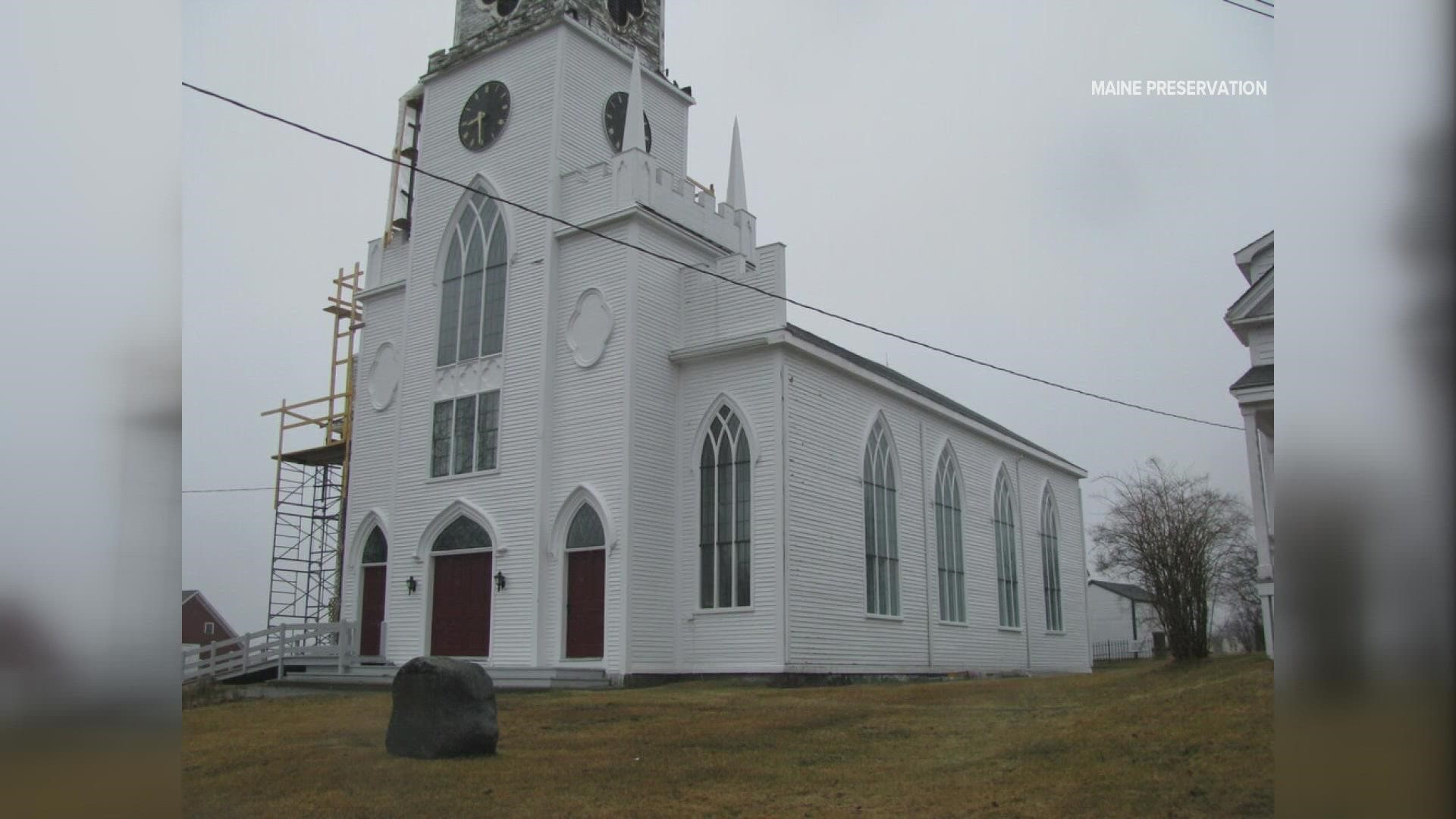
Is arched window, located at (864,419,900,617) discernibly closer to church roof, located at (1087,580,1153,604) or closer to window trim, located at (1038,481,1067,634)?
window trim, located at (1038,481,1067,634)

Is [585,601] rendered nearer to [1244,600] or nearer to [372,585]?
[372,585]

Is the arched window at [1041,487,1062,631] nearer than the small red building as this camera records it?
No

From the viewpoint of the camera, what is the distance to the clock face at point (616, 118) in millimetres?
16594

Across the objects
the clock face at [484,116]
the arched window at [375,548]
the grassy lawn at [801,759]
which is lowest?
the grassy lawn at [801,759]

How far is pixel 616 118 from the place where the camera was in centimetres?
1700

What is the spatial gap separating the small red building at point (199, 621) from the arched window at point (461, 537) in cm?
664

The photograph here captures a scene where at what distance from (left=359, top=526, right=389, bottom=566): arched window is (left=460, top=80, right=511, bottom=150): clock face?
17.8 feet

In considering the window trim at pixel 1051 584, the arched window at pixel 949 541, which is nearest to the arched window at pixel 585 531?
the arched window at pixel 949 541

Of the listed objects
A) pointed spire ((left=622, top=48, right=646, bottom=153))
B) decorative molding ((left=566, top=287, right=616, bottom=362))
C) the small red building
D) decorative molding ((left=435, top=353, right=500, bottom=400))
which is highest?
pointed spire ((left=622, top=48, right=646, bottom=153))

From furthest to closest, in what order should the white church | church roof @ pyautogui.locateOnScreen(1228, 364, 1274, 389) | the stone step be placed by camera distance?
the white church → the stone step → church roof @ pyautogui.locateOnScreen(1228, 364, 1274, 389)

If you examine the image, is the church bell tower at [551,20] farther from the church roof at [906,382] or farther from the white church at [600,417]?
the church roof at [906,382]

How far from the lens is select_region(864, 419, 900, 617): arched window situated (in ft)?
59.5

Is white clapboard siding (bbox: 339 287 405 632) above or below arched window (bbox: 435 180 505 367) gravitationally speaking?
below

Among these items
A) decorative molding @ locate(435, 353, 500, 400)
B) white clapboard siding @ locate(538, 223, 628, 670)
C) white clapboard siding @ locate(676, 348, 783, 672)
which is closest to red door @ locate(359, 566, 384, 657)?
white clapboard siding @ locate(538, 223, 628, 670)
